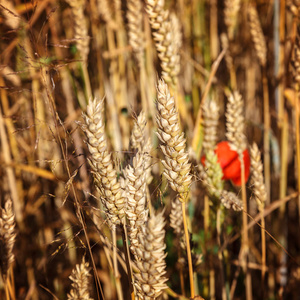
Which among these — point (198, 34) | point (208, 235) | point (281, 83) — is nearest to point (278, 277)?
point (208, 235)

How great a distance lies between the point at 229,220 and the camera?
99 centimetres

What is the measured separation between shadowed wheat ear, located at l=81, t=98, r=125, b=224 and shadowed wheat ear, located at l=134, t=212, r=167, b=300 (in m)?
0.06

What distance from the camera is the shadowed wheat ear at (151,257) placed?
1.34ft

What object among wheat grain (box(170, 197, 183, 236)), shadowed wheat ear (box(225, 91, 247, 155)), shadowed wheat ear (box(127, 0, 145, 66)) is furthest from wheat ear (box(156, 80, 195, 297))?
shadowed wheat ear (box(127, 0, 145, 66))

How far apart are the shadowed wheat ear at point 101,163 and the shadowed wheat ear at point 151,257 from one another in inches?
2.4

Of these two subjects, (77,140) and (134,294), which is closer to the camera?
(134,294)

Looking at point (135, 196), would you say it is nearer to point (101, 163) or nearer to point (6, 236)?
point (101, 163)

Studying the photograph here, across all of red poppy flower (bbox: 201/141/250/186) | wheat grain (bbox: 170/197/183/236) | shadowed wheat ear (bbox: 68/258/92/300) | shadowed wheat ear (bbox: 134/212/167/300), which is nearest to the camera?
shadowed wheat ear (bbox: 134/212/167/300)

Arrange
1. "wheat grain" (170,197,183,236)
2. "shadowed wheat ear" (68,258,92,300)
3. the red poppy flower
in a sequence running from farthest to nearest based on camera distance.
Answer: the red poppy flower
"wheat grain" (170,197,183,236)
"shadowed wheat ear" (68,258,92,300)

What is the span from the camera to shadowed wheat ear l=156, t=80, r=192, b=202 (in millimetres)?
449

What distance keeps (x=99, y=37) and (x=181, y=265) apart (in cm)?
83

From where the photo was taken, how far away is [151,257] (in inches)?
16.9

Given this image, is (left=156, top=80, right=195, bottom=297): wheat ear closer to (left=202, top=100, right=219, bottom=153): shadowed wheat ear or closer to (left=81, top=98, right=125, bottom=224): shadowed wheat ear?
(left=81, top=98, right=125, bottom=224): shadowed wheat ear

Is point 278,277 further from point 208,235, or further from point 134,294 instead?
point 134,294
